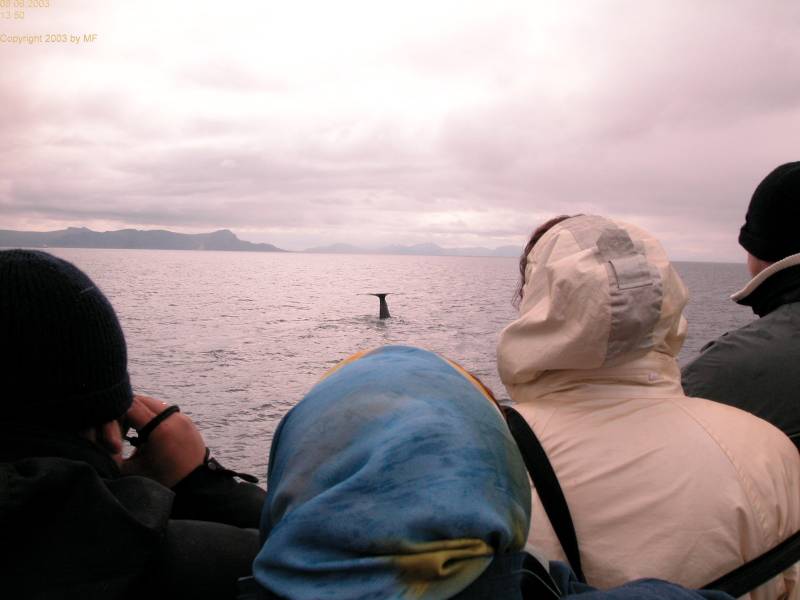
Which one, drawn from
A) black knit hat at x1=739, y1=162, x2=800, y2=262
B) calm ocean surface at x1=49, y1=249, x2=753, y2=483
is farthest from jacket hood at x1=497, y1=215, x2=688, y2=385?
calm ocean surface at x1=49, y1=249, x2=753, y2=483

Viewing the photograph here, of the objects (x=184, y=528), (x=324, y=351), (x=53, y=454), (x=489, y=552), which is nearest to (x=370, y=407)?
(x=489, y=552)

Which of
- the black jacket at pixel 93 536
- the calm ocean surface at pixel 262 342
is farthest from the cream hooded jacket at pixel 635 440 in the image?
the calm ocean surface at pixel 262 342

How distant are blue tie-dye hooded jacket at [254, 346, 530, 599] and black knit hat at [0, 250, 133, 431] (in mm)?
652

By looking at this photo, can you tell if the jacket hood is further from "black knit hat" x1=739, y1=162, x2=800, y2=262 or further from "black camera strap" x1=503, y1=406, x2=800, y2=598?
"black knit hat" x1=739, y1=162, x2=800, y2=262

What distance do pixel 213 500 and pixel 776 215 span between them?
9.04ft

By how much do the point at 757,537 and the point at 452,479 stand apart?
4.09ft

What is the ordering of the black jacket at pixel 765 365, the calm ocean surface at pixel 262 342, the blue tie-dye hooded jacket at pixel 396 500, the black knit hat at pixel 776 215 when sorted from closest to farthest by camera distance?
the blue tie-dye hooded jacket at pixel 396 500, the black jacket at pixel 765 365, the black knit hat at pixel 776 215, the calm ocean surface at pixel 262 342

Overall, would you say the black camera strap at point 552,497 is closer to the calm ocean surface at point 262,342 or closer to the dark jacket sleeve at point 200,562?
the dark jacket sleeve at point 200,562

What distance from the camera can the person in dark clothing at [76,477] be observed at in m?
1.25

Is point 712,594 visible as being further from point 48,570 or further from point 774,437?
point 48,570

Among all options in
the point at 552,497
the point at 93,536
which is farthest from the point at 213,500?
the point at 552,497

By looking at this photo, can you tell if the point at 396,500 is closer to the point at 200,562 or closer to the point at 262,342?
the point at 200,562

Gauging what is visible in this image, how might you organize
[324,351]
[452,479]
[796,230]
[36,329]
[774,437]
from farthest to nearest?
1. [324,351]
2. [796,230]
3. [774,437]
4. [36,329]
5. [452,479]

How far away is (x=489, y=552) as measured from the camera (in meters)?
0.97
